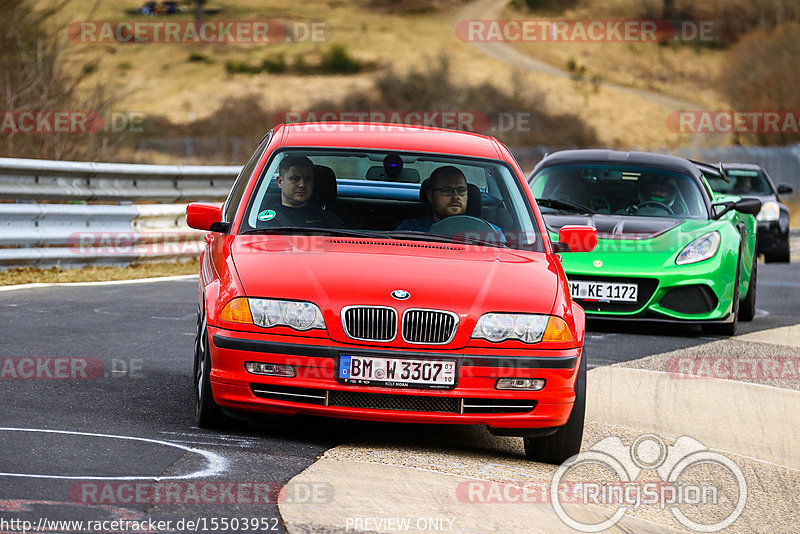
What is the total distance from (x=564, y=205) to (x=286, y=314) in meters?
6.15

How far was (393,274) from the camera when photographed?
583cm

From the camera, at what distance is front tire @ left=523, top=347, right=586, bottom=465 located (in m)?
5.89

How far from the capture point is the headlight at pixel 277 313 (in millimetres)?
5578

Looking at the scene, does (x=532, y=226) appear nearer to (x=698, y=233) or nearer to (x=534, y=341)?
(x=534, y=341)

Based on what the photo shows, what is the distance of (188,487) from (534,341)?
174 centimetres

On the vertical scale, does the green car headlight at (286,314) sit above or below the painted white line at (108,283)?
above

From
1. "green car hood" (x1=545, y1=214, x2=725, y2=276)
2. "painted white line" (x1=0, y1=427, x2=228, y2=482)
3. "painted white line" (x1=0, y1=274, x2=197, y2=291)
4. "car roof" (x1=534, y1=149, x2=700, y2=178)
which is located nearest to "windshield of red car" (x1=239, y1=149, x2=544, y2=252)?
"painted white line" (x1=0, y1=427, x2=228, y2=482)

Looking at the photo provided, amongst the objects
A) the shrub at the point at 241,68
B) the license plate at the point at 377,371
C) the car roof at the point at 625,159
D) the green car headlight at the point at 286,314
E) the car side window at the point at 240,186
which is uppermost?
the shrub at the point at 241,68

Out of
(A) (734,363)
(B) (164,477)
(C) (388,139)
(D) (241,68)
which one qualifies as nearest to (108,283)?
(C) (388,139)

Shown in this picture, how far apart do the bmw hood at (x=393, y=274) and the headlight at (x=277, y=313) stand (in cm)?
3

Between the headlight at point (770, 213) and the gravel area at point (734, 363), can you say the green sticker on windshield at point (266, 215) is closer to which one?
the gravel area at point (734, 363)

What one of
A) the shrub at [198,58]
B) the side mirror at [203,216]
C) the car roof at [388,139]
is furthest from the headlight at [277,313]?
the shrub at [198,58]

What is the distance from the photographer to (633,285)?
10.5 m

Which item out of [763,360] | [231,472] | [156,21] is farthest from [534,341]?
[156,21]
